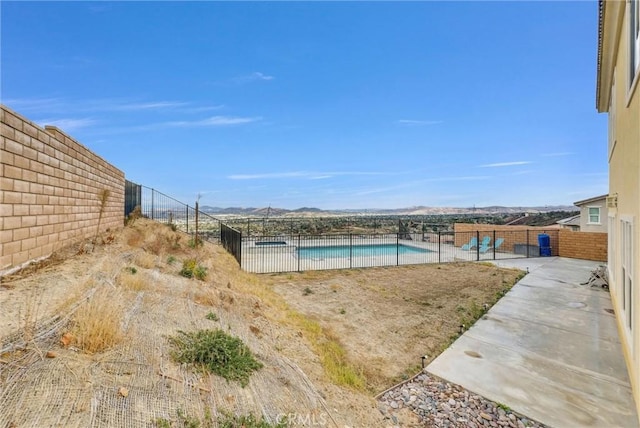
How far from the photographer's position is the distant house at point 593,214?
47.9ft

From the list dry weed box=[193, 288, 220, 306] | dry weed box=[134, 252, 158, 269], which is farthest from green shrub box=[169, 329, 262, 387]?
dry weed box=[134, 252, 158, 269]

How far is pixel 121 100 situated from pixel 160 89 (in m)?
1.75

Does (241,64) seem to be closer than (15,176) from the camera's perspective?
No

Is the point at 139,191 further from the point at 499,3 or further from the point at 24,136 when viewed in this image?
the point at 499,3

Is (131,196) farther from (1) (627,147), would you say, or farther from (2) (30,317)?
(1) (627,147)

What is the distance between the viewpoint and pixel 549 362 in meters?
4.62

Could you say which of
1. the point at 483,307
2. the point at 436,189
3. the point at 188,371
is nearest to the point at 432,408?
the point at 188,371

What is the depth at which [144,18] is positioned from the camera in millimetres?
8383

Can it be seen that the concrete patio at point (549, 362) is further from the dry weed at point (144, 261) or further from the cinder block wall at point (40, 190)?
the cinder block wall at point (40, 190)

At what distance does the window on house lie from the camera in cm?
362

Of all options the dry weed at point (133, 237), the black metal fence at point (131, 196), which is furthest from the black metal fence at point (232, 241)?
the black metal fence at point (131, 196)

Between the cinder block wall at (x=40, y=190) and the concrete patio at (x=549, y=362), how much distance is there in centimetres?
607

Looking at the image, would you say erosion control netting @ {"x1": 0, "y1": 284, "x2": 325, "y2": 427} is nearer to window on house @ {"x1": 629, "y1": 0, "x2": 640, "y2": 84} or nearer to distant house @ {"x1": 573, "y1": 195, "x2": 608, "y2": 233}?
window on house @ {"x1": 629, "y1": 0, "x2": 640, "y2": 84}

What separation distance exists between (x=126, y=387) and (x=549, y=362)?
5623mm
